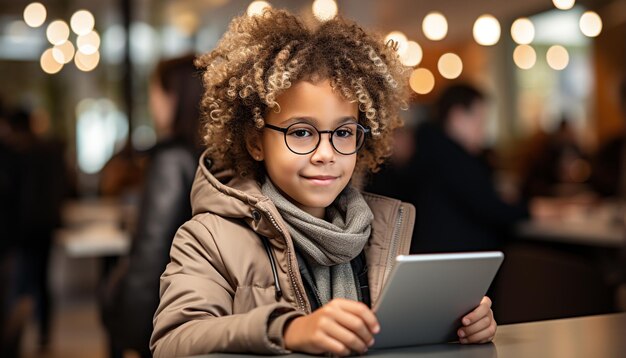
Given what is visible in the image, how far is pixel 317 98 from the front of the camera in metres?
1.47

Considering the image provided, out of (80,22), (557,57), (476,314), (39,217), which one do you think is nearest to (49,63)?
(80,22)

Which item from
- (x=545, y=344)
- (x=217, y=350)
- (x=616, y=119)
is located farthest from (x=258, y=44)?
(x=616, y=119)

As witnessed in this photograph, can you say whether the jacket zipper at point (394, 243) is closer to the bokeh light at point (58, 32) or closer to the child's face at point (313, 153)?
the child's face at point (313, 153)

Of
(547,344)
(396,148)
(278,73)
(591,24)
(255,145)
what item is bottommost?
(396,148)

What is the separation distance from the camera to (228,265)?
4.61ft

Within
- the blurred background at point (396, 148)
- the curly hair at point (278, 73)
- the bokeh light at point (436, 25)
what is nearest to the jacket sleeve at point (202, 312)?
the curly hair at point (278, 73)

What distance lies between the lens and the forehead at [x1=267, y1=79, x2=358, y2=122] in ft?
4.79

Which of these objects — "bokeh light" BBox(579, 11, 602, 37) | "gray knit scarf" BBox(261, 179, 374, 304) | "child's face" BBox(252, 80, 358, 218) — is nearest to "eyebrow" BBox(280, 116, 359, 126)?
"child's face" BBox(252, 80, 358, 218)

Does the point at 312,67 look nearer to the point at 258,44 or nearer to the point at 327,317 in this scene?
the point at 258,44

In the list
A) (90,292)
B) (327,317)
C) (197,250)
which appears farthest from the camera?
(90,292)

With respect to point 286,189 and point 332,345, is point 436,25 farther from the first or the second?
point 332,345

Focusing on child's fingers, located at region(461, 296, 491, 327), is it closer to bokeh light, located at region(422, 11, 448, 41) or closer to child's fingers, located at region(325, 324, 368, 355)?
child's fingers, located at region(325, 324, 368, 355)

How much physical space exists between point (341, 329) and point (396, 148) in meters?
5.57

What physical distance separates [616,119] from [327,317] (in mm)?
9398
